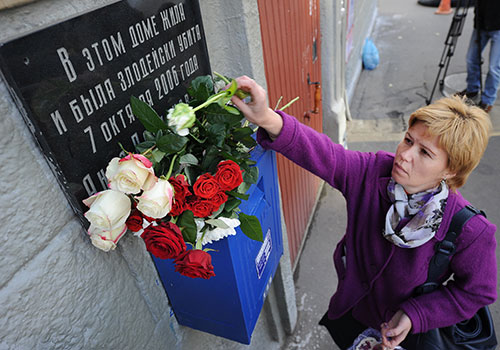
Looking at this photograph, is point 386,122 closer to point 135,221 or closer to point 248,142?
point 248,142

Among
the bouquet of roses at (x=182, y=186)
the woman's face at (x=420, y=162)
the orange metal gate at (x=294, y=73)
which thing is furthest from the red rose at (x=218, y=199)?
the orange metal gate at (x=294, y=73)

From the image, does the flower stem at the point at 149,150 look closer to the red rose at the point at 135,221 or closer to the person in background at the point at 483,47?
the red rose at the point at 135,221

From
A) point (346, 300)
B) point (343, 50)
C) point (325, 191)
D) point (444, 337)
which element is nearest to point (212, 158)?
point (346, 300)

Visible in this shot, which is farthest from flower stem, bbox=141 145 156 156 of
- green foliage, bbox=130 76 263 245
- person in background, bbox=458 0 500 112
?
person in background, bbox=458 0 500 112

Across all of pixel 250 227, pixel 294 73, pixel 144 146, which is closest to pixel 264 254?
pixel 250 227

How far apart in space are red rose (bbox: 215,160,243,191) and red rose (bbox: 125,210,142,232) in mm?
249

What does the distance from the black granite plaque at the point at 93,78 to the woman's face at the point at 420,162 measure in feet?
3.12

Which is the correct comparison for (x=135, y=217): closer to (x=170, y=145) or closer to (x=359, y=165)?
(x=170, y=145)

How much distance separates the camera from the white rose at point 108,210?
0.84 metres

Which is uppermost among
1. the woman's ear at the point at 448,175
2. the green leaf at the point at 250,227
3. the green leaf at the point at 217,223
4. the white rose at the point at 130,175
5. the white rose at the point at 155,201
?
the white rose at the point at 130,175

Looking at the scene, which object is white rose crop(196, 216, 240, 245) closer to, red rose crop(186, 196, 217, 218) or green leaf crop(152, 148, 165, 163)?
red rose crop(186, 196, 217, 218)

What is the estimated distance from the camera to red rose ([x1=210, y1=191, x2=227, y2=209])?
3.23ft

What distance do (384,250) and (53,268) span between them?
1308 mm

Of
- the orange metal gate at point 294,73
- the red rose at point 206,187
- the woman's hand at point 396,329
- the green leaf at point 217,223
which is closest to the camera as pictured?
the red rose at point 206,187
